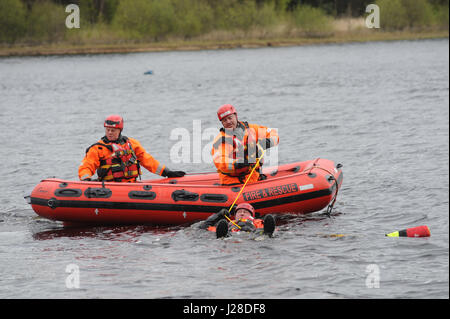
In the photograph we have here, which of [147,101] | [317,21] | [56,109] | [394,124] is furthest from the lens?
[317,21]

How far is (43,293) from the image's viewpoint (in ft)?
21.8

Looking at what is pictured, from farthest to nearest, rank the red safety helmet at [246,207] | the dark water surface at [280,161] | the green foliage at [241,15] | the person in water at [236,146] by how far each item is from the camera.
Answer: the green foliage at [241,15] < the person in water at [236,146] < the red safety helmet at [246,207] < the dark water surface at [280,161]

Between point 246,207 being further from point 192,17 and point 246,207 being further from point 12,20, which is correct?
point 192,17

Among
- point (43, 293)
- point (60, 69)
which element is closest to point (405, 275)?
point (43, 293)

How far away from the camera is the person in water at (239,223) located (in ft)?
25.6

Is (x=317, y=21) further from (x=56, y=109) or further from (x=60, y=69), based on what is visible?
A: (x=56, y=109)

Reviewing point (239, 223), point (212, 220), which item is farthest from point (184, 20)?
point (239, 223)

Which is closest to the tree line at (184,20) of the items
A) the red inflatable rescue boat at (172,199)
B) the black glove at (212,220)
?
the red inflatable rescue boat at (172,199)

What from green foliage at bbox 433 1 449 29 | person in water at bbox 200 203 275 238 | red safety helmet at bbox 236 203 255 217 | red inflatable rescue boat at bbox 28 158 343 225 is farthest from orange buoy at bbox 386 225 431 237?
green foliage at bbox 433 1 449 29

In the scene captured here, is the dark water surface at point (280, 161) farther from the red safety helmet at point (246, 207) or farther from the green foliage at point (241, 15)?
the green foliage at point (241, 15)

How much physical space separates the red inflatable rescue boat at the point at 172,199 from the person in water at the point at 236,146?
216 millimetres

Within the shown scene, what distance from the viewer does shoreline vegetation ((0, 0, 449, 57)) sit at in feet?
154

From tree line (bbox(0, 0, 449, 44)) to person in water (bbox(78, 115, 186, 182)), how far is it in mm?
38841
